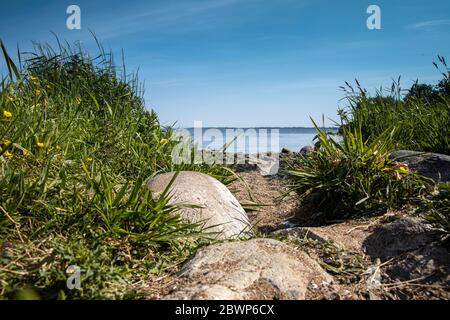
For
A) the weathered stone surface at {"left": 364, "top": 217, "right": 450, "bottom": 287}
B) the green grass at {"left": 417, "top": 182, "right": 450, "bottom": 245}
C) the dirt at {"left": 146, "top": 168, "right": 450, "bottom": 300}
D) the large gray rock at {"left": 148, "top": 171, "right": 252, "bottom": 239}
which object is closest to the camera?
the dirt at {"left": 146, "top": 168, "right": 450, "bottom": 300}

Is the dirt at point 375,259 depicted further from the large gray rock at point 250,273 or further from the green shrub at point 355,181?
the green shrub at point 355,181

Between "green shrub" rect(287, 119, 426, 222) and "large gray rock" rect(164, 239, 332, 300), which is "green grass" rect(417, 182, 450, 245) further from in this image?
"large gray rock" rect(164, 239, 332, 300)

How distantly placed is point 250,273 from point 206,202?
4.08ft

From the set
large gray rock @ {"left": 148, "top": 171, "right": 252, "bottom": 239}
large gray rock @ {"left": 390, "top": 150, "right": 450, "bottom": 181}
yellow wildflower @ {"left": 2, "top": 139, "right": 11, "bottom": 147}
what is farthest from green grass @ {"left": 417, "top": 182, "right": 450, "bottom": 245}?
yellow wildflower @ {"left": 2, "top": 139, "right": 11, "bottom": 147}

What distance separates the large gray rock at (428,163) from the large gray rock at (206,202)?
161 cm

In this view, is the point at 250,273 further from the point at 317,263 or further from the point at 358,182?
the point at 358,182

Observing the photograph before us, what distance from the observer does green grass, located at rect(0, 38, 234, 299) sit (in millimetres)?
1893

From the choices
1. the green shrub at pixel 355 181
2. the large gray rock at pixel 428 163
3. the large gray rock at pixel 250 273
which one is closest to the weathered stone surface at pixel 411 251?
the green shrub at pixel 355 181

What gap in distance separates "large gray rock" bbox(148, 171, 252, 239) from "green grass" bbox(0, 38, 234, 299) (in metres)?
0.20

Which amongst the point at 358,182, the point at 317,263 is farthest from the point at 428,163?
the point at 317,263

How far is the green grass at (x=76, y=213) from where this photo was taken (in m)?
1.89

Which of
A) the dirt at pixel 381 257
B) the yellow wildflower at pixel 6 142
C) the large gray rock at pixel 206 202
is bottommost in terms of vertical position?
the dirt at pixel 381 257

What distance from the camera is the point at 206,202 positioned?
312cm

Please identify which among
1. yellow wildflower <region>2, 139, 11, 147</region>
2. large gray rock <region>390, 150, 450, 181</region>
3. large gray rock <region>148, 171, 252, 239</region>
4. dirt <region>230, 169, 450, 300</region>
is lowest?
dirt <region>230, 169, 450, 300</region>
